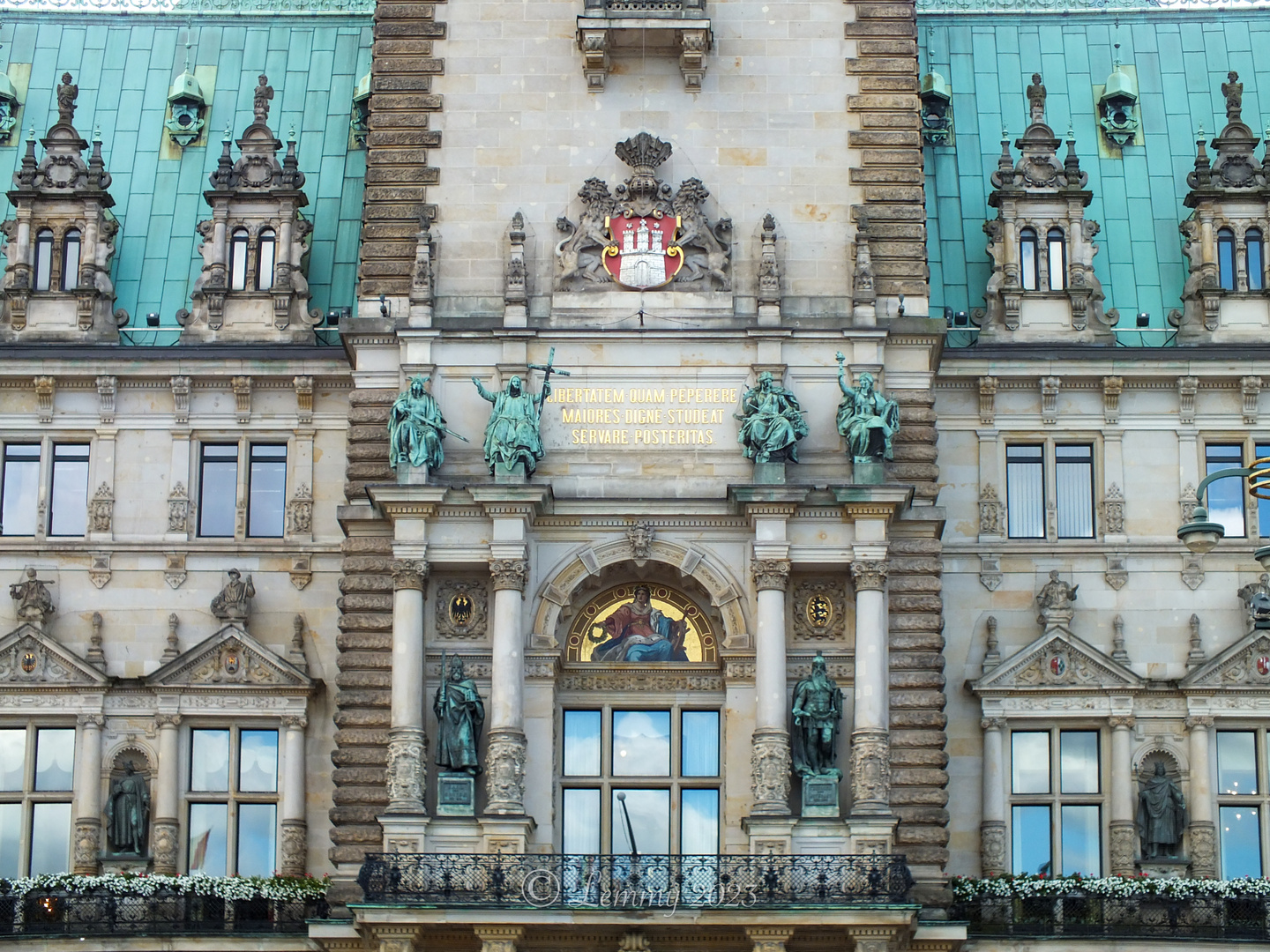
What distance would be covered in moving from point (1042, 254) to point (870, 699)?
8423mm

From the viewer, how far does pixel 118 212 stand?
4488 centimetres

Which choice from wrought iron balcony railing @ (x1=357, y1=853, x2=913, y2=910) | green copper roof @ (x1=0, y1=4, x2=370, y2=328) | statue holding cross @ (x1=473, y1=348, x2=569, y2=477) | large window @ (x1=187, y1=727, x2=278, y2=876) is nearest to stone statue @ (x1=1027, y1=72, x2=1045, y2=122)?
statue holding cross @ (x1=473, y1=348, x2=569, y2=477)

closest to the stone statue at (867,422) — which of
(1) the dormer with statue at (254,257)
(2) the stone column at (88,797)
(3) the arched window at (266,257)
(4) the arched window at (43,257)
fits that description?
(1) the dormer with statue at (254,257)

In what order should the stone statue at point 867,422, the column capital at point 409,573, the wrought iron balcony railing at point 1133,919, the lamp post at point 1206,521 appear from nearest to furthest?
the lamp post at point 1206,521, the wrought iron balcony railing at point 1133,919, the column capital at point 409,573, the stone statue at point 867,422

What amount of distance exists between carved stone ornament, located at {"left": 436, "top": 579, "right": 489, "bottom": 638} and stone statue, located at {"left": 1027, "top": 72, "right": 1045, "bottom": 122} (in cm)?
1198

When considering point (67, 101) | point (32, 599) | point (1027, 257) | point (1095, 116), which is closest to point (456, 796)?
point (32, 599)

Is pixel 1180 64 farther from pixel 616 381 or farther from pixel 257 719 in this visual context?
pixel 257 719

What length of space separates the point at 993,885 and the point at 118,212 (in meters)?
18.3

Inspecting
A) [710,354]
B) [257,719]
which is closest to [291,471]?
[257,719]

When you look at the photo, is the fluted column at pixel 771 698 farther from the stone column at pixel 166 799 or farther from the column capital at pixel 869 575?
the stone column at pixel 166 799

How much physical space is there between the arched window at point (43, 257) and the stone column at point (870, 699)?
1388 cm

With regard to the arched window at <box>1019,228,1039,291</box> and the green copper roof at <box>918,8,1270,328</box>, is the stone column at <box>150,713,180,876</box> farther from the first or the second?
the arched window at <box>1019,228,1039,291</box>

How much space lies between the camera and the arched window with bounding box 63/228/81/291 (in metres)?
42.9

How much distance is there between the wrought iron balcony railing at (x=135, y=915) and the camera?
38.2 m
